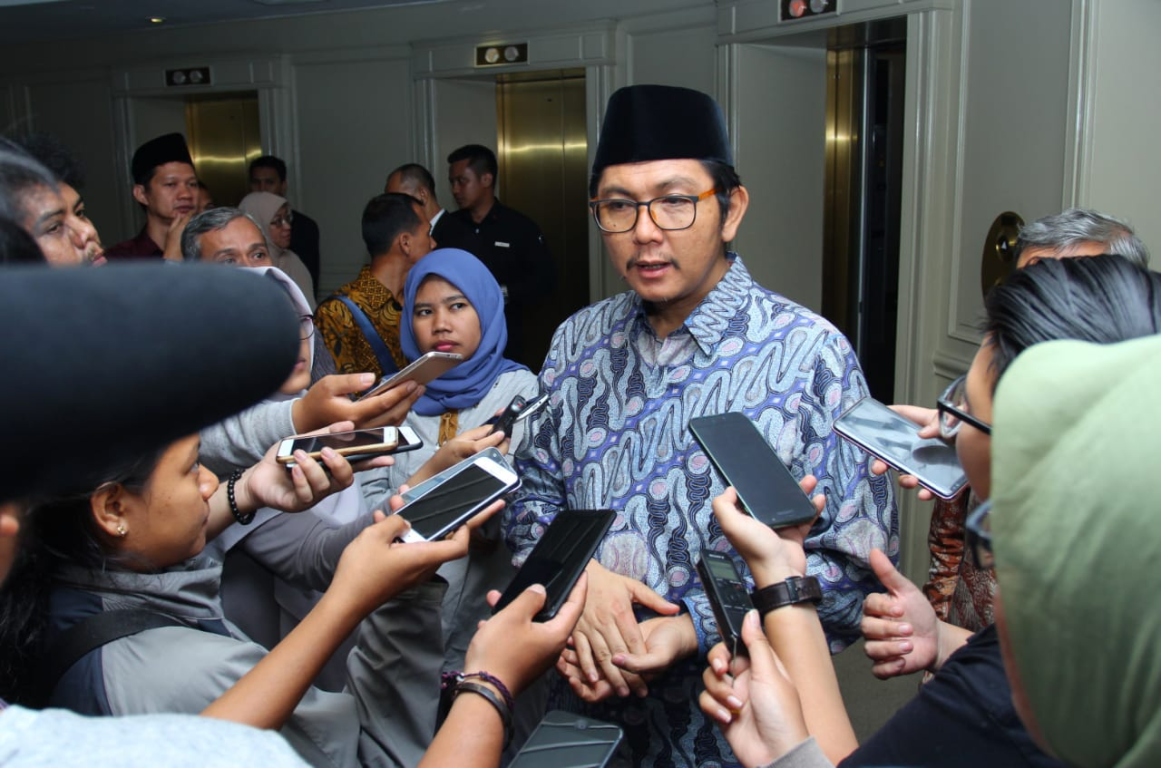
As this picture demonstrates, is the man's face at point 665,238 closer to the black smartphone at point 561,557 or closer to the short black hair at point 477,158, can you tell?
the black smartphone at point 561,557

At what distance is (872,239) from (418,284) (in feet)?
11.0

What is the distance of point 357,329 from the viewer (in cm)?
390

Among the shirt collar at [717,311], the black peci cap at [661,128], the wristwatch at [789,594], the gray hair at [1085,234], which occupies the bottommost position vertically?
the wristwatch at [789,594]

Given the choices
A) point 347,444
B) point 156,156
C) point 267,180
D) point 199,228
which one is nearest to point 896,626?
point 347,444

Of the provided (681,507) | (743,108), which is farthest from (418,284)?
(743,108)

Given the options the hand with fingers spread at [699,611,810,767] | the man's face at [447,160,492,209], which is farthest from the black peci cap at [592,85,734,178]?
the man's face at [447,160,492,209]

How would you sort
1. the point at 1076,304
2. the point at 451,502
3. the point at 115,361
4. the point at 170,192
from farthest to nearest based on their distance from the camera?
the point at 170,192, the point at 451,502, the point at 1076,304, the point at 115,361

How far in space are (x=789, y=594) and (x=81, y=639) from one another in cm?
96

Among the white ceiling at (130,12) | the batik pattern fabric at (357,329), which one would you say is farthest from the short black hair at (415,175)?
the batik pattern fabric at (357,329)

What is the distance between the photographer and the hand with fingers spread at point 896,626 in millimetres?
1511

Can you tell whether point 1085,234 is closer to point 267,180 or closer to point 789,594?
point 789,594

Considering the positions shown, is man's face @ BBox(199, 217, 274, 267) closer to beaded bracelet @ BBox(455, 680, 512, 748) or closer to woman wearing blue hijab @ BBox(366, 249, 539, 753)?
woman wearing blue hijab @ BBox(366, 249, 539, 753)

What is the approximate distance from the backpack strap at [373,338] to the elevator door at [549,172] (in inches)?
115

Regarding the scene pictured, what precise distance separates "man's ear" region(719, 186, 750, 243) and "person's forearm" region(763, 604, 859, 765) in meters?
0.86
